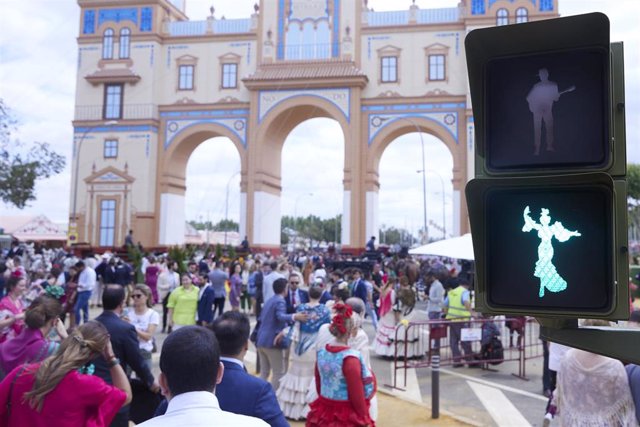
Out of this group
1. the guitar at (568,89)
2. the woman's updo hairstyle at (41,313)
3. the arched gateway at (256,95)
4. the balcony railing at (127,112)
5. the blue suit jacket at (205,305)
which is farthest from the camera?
the balcony railing at (127,112)

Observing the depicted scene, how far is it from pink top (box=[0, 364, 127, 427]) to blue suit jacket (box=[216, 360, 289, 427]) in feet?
2.66

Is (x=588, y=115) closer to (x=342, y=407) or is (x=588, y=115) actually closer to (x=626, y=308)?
(x=626, y=308)

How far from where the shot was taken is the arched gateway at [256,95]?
109 ft

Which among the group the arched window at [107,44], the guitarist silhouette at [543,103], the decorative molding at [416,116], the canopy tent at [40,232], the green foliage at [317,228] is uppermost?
the arched window at [107,44]

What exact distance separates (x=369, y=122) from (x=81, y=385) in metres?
30.8

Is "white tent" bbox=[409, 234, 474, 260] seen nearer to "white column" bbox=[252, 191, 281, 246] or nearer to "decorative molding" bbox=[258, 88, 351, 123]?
"decorative molding" bbox=[258, 88, 351, 123]

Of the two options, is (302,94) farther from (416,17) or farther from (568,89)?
(568,89)

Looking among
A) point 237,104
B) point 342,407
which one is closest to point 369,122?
point 237,104

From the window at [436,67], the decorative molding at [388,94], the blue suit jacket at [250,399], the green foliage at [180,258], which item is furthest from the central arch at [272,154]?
the blue suit jacket at [250,399]

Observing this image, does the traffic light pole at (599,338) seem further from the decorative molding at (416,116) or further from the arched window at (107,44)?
the arched window at (107,44)

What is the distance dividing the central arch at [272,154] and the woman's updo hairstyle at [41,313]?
28.0m

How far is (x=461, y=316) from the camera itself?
1145 centimetres

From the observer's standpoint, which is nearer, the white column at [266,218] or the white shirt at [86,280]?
the white shirt at [86,280]

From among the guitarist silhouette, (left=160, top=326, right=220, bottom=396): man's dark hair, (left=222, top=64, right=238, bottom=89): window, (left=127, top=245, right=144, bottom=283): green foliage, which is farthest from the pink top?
(left=222, top=64, right=238, bottom=89): window
